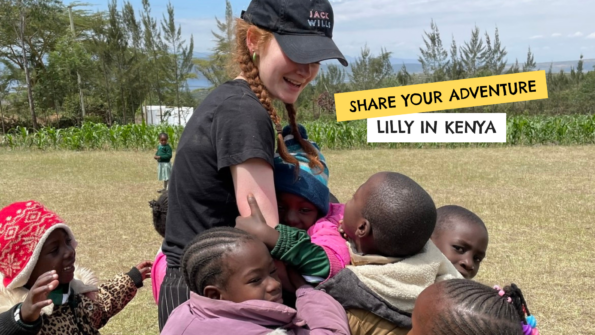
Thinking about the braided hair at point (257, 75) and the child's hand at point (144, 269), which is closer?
the braided hair at point (257, 75)

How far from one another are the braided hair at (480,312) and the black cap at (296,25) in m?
0.79

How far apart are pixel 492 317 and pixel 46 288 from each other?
1568mm

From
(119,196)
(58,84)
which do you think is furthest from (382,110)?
(58,84)

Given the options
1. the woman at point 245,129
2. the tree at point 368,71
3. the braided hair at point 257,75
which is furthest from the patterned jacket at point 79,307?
the tree at point 368,71

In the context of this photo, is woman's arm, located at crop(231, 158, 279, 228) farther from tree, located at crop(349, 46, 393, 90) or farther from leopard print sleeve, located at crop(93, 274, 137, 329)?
tree, located at crop(349, 46, 393, 90)

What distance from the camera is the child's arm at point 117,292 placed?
2625mm

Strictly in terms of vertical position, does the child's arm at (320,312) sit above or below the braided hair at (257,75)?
below

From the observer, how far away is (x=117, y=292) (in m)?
2.72

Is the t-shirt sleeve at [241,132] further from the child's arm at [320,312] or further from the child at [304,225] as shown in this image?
the child's arm at [320,312]

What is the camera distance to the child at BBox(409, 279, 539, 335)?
1.40m

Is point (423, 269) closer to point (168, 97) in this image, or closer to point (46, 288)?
point (46, 288)

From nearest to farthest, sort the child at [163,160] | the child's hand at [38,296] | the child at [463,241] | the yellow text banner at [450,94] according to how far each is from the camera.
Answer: the child's hand at [38,296] < the child at [463,241] < the child at [163,160] < the yellow text banner at [450,94]

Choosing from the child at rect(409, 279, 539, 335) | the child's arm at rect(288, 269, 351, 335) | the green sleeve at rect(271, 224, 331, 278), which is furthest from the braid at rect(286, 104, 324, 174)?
the child at rect(409, 279, 539, 335)

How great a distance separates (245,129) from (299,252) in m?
0.39
